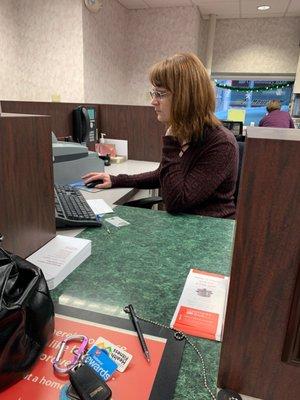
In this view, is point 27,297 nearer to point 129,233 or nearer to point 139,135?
point 129,233

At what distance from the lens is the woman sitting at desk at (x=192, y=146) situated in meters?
1.26

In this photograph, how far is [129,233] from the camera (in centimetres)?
102

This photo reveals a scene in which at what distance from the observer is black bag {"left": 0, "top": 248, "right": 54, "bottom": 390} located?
43 cm

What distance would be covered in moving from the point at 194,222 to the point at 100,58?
131 inches

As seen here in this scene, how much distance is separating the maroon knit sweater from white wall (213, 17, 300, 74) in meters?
3.95

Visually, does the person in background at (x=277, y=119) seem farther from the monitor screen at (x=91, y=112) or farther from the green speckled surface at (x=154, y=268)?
the green speckled surface at (x=154, y=268)

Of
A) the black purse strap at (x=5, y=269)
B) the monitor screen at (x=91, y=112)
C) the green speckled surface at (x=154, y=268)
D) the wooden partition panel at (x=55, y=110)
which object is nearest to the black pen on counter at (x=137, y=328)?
the green speckled surface at (x=154, y=268)

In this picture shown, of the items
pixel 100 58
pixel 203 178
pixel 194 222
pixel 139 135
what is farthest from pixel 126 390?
pixel 100 58

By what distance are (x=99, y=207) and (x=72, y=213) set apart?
0.21m

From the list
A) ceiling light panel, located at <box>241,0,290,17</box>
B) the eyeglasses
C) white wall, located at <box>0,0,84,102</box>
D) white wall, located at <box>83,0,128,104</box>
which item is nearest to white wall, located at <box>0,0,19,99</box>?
white wall, located at <box>0,0,84,102</box>

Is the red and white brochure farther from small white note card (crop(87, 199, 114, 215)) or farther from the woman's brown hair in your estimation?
the woman's brown hair

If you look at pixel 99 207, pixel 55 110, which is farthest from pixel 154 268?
pixel 55 110

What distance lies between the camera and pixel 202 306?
0.66 metres

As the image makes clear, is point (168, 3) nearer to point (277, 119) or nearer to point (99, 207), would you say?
point (277, 119)
